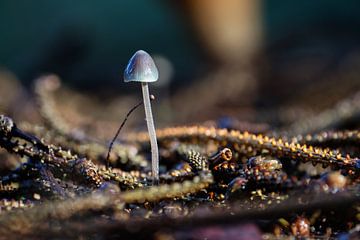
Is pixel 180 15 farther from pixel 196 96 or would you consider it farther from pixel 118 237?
pixel 118 237

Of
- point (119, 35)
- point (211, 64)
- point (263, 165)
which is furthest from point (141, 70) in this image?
point (119, 35)

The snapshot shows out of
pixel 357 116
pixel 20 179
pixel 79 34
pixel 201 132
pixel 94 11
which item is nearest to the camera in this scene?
pixel 20 179

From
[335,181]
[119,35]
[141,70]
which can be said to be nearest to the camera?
[335,181]

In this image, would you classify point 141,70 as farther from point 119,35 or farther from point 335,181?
point 119,35

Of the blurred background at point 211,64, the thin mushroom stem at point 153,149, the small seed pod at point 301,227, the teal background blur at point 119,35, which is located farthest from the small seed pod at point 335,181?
the teal background blur at point 119,35

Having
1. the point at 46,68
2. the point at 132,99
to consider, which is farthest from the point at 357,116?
the point at 46,68

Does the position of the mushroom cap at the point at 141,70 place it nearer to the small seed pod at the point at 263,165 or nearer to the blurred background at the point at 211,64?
the small seed pod at the point at 263,165
